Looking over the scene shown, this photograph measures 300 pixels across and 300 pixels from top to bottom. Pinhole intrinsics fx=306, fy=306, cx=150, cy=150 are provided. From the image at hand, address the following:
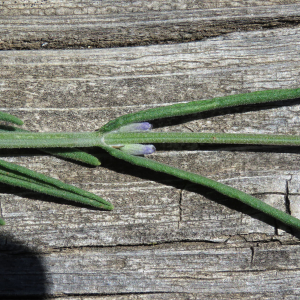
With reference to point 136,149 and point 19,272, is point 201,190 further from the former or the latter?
point 19,272

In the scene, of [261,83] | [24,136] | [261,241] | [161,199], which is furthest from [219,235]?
[24,136]

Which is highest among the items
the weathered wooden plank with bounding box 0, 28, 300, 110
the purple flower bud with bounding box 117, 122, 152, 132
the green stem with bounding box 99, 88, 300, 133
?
the weathered wooden plank with bounding box 0, 28, 300, 110

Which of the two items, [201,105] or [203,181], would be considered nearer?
[201,105]

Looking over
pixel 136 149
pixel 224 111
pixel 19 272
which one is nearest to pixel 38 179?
pixel 136 149

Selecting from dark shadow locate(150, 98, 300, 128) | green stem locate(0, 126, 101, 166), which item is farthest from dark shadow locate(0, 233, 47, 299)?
dark shadow locate(150, 98, 300, 128)

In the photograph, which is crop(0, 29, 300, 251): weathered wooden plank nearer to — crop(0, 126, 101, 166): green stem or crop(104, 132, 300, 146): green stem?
crop(0, 126, 101, 166): green stem

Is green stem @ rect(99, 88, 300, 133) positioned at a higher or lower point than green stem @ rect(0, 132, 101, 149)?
higher
